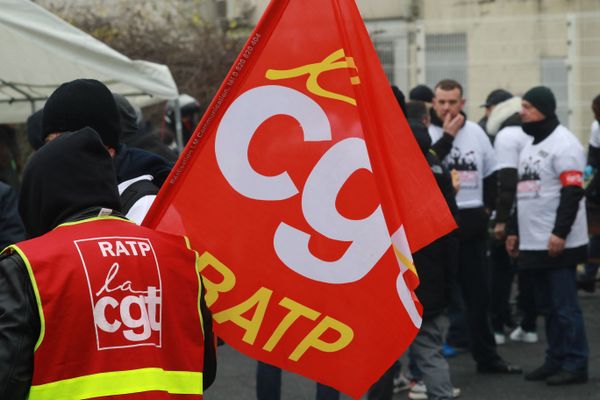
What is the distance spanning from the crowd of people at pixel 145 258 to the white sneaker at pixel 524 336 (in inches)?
43.9

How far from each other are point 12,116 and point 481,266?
3.45 meters

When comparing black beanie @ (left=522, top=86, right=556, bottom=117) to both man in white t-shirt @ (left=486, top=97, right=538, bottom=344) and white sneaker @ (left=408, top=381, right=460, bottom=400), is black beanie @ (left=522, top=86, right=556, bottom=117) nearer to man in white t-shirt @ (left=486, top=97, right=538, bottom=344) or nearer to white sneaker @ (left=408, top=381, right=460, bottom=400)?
man in white t-shirt @ (left=486, top=97, right=538, bottom=344)

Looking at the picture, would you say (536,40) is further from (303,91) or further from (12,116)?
(303,91)

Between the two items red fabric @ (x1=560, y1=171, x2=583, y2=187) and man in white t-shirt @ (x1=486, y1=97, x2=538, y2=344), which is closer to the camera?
red fabric @ (x1=560, y1=171, x2=583, y2=187)

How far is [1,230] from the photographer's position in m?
5.69

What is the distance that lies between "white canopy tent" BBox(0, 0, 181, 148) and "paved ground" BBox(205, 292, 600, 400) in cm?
215

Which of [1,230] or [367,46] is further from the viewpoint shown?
[1,230]

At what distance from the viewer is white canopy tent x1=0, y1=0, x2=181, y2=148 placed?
7617mm

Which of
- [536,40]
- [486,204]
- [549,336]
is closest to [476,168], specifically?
[486,204]

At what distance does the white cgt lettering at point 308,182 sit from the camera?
3.74 m

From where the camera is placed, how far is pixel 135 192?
404cm

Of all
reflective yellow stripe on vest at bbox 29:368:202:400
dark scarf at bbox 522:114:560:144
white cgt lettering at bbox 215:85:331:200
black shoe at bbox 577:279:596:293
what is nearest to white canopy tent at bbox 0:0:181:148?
dark scarf at bbox 522:114:560:144

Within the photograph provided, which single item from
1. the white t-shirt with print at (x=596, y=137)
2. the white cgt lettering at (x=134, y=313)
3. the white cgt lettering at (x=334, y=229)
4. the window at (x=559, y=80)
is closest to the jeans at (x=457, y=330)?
the white t-shirt with print at (x=596, y=137)

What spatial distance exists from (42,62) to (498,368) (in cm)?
383
